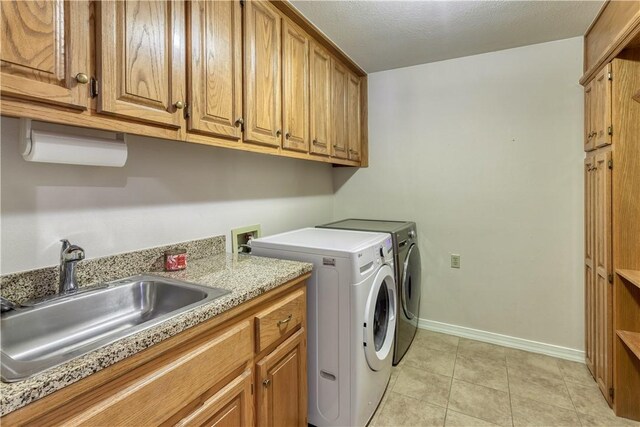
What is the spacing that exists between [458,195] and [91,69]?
247 cm

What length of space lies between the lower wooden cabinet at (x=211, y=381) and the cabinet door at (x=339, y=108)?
130 cm

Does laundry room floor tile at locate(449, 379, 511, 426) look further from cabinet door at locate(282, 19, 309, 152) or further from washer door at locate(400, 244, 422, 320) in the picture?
cabinet door at locate(282, 19, 309, 152)

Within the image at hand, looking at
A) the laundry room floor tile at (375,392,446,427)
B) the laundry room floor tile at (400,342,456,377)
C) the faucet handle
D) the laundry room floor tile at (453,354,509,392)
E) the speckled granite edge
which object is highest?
the faucet handle

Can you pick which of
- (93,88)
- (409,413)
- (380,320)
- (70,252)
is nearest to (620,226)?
(380,320)

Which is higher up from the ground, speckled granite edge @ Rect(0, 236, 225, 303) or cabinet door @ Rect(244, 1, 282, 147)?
cabinet door @ Rect(244, 1, 282, 147)

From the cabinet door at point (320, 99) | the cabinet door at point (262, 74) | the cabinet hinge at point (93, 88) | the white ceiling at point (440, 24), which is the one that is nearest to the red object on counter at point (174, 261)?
the cabinet door at point (262, 74)

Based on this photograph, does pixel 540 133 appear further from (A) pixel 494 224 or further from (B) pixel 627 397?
(B) pixel 627 397

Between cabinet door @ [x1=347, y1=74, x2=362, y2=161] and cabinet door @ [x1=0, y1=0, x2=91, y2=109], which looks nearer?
cabinet door @ [x1=0, y1=0, x2=91, y2=109]

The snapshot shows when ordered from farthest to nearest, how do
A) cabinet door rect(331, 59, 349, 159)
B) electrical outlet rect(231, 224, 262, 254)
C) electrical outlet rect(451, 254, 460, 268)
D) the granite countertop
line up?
electrical outlet rect(451, 254, 460, 268), cabinet door rect(331, 59, 349, 159), electrical outlet rect(231, 224, 262, 254), the granite countertop

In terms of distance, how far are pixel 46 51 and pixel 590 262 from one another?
2.88 m

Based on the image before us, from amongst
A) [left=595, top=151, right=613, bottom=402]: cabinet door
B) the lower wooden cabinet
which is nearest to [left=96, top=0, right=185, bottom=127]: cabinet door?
the lower wooden cabinet

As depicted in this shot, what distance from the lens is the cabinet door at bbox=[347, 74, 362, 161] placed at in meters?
2.62

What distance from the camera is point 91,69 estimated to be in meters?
Answer: 0.93

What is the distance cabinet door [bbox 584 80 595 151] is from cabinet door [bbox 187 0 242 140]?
215cm
